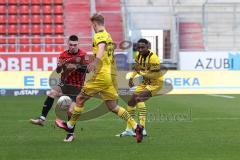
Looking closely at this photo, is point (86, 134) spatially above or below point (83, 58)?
below

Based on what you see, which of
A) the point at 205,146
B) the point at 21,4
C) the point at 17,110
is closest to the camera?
the point at 205,146

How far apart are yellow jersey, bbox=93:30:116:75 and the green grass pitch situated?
4.14 ft

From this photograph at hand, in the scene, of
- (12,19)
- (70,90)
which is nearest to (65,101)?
(70,90)

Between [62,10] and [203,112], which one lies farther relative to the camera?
[62,10]

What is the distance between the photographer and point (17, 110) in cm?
2041

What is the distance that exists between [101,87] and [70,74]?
4.22 feet

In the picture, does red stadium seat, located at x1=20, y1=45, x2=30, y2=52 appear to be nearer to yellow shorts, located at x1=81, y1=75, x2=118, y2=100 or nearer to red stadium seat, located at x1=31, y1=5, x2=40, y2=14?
red stadium seat, located at x1=31, y1=5, x2=40, y2=14

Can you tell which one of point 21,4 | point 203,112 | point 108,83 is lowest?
point 203,112

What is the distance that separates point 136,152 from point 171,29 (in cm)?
2585

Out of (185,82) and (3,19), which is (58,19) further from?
(185,82)

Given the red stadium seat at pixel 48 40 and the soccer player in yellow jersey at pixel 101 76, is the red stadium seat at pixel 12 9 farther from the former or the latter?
the soccer player in yellow jersey at pixel 101 76

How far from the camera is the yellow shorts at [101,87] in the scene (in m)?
11.6

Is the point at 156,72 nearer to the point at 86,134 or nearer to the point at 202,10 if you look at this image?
the point at 86,134

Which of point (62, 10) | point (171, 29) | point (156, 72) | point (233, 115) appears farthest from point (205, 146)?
point (62, 10)
